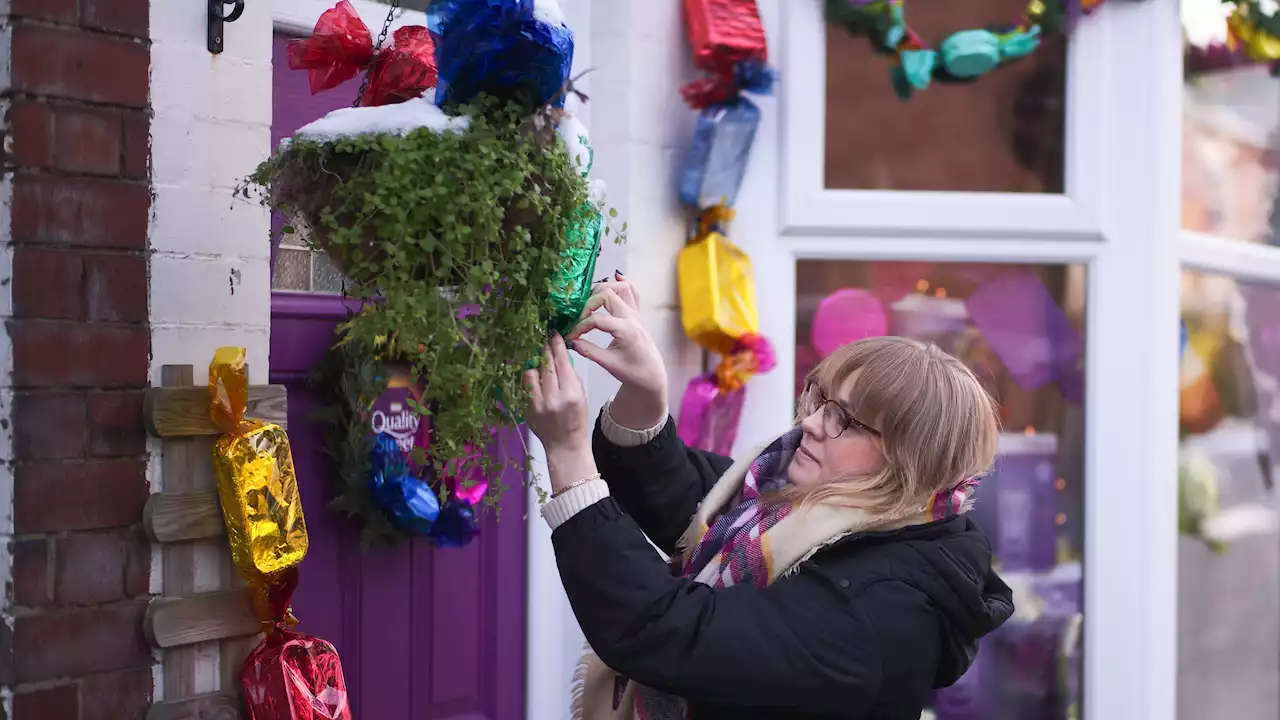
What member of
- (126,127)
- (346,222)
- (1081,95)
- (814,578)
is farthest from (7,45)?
(1081,95)

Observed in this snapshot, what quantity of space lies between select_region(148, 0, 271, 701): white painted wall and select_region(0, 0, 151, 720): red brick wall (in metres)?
0.03

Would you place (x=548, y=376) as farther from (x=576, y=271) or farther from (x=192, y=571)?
(x=192, y=571)

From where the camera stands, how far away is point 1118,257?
3074 millimetres

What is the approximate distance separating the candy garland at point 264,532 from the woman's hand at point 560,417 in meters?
0.54

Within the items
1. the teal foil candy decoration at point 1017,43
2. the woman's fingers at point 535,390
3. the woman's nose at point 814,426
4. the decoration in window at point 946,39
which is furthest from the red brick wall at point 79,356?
the teal foil candy decoration at point 1017,43

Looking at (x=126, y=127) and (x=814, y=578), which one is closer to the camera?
(x=814, y=578)

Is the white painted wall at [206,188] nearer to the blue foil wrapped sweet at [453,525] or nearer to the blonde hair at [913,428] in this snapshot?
the blue foil wrapped sweet at [453,525]

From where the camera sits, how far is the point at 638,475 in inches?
70.5

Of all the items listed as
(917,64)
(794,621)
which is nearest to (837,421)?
(794,621)

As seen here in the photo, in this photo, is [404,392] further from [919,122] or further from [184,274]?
[919,122]

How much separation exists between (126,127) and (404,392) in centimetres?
78

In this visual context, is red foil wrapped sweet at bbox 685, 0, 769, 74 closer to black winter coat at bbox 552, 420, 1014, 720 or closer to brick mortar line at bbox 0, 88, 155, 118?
brick mortar line at bbox 0, 88, 155, 118

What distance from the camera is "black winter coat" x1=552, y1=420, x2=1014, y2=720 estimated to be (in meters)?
1.39

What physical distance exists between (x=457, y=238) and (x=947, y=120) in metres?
2.06
